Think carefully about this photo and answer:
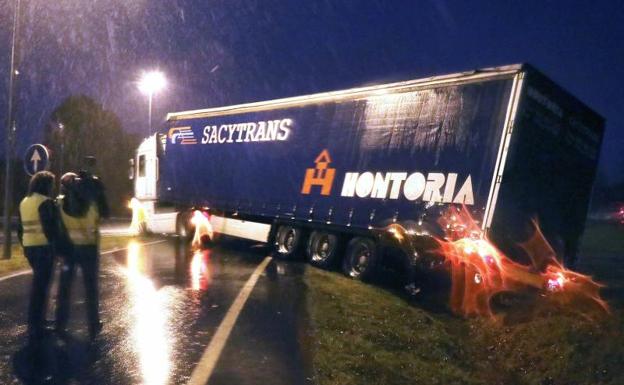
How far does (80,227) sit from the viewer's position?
6.63 meters

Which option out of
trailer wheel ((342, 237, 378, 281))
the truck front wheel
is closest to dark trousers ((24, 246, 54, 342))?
trailer wheel ((342, 237, 378, 281))

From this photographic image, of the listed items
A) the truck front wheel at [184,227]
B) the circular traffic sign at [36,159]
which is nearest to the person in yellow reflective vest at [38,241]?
the circular traffic sign at [36,159]

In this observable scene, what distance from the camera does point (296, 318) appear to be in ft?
26.6

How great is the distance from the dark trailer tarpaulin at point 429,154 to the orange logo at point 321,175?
0.08ft

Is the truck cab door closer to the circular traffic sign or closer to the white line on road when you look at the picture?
the circular traffic sign

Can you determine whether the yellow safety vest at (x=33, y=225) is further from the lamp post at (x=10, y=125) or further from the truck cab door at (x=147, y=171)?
the truck cab door at (x=147, y=171)

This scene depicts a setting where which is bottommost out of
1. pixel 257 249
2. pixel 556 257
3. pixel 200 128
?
pixel 257 249

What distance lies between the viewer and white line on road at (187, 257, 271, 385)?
5.36 metres

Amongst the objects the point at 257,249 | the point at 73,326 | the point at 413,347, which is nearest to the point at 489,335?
the point at 413,347

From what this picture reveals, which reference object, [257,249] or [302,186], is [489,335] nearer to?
[302,186]

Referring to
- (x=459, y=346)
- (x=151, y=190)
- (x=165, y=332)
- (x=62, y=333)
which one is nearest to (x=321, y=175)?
(x=459, y=346)

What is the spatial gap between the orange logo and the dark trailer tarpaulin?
2 cm

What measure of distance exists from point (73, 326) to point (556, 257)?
7.65 metres

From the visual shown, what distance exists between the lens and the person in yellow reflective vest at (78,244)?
6621 millimetres
